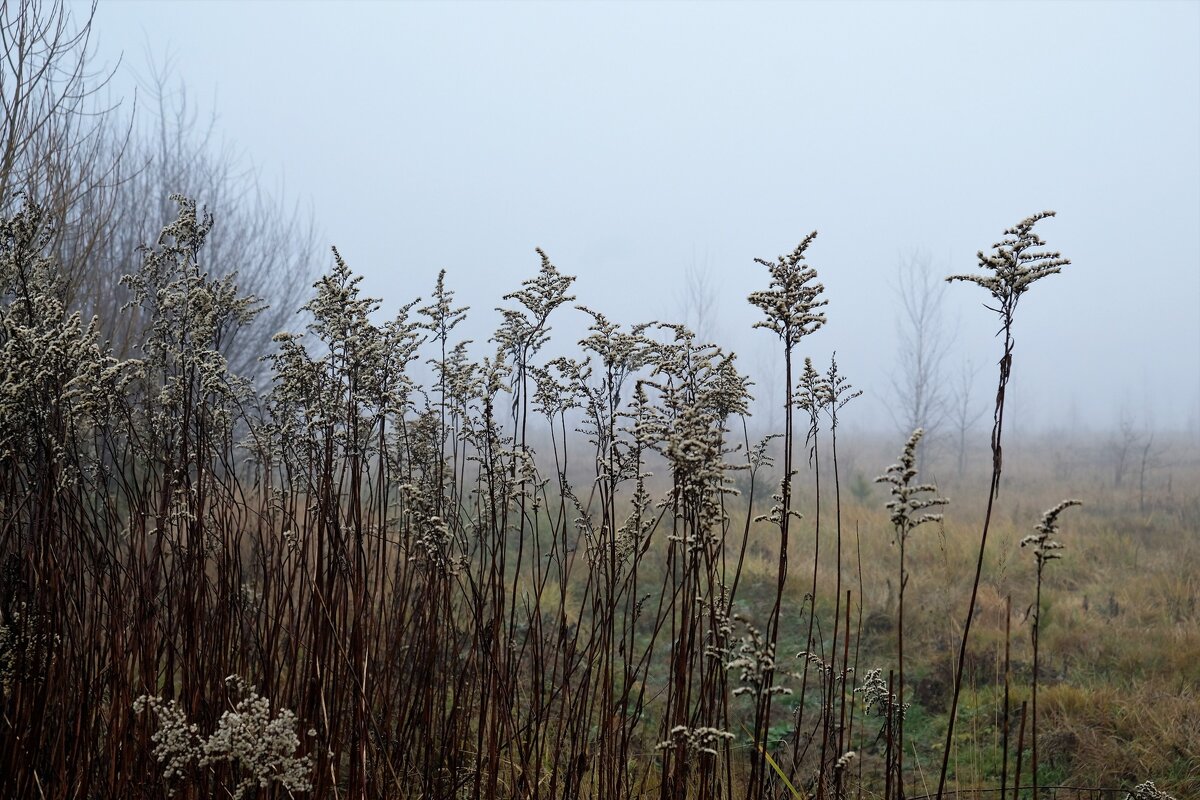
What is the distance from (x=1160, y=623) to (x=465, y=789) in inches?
288

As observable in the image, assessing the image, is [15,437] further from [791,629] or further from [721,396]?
[791,629]

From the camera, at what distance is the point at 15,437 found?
2.42 metres

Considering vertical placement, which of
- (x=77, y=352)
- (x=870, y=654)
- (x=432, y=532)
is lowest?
(x=870, y=654)

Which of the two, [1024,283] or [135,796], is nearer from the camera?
[1024,283]

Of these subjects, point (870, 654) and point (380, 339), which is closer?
point (380, 339)

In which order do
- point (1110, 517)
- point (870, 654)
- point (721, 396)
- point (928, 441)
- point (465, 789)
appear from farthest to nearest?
point (928, 441) → point (1110, 517) → point (870, 654) → point (465, 789) → point (721, 396)

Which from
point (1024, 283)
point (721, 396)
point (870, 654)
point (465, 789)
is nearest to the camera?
point (1024, 283)

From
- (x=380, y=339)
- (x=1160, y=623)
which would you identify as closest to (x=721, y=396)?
(x=380, y=339)

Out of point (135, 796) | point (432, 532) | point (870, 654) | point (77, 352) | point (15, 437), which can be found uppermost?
point (77, 352)

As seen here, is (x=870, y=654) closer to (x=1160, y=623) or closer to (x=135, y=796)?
(x=1160, y=623)

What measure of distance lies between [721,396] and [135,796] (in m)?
2.01

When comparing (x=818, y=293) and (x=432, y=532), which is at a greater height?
(x=818, y=293)

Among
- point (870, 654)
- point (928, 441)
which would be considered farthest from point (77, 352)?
point (928, 441)

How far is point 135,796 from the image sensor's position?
7.43 ft
